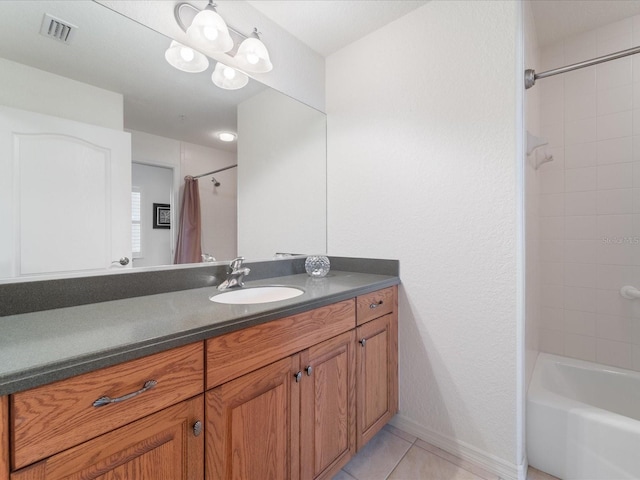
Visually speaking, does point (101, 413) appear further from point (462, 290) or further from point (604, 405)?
point (604, 405)

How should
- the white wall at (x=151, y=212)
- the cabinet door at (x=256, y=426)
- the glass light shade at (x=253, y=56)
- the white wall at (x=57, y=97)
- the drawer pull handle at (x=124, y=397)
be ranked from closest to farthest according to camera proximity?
the drawer pull handle at (x=124, y=397) < the cabinet door at (x=256, y=426) < the white wall at (x=57, y=97) < the white wall at (x=151, y=212) < the glass light shade at (x=253, y=56)

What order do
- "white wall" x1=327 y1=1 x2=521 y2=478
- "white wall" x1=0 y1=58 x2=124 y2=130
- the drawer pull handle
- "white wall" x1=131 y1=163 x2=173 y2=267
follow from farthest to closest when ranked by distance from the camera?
"white wall" x1=327 y1=1 x2=521 y2=478 < "white wall" x1=131 y1=163 x2=173 y2=267 < "white wall" x1=0 y1=58 x2=124 y2=130 < the drawer pull handle

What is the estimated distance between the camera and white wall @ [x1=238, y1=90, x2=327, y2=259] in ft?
5.63

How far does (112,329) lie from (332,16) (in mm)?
1829

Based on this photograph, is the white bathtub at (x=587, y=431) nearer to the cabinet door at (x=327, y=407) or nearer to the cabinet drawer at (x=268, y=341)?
the cabinet door at (x=327, y=407)

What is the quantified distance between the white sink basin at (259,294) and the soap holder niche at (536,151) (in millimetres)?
1426

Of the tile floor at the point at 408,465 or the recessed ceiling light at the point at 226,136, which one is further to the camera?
the recessed ceiling light at the point at 226,136

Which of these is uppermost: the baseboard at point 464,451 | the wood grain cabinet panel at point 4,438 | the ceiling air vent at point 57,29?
the ceiling air vent at point 57,29

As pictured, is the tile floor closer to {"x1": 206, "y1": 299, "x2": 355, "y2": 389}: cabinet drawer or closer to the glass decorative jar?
{"x1": 206, "y1": 299, "x2": 355, "y2": 389}: cabinet drawer

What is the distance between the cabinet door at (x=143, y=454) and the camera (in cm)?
60

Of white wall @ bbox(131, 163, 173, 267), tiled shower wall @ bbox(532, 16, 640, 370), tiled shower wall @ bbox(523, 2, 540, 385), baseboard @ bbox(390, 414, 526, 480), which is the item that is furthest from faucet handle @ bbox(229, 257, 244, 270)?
tiled shower wall @ bbox(532, 16, 640, 370)

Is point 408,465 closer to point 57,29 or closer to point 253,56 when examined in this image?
point 253,56

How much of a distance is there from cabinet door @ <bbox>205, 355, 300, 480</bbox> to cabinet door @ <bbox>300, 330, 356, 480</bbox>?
0.05 meters

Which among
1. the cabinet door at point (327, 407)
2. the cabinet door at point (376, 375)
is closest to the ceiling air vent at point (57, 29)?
the cabinet door at point (327, 407)
